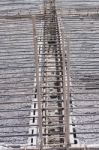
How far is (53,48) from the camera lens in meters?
7.27

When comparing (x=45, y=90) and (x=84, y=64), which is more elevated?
(x=84, y=64)

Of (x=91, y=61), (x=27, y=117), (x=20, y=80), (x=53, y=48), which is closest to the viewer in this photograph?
(x=27, y=117)

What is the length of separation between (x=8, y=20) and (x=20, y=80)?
117 inches

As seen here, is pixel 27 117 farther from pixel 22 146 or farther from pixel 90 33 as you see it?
pixel 90 33

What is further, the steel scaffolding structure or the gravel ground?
the gravel ground

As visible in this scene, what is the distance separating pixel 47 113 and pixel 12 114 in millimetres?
471

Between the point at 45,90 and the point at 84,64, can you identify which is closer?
the point at 45,90

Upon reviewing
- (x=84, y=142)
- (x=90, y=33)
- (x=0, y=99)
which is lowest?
(x=84, y=142)

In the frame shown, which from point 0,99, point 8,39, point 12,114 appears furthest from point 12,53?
point 12,114

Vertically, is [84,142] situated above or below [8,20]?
below

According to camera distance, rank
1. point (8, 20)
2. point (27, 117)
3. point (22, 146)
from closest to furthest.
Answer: point (22, 146) < point (27, 117) < point (8, 20)

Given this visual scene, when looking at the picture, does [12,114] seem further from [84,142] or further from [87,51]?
[87,51]

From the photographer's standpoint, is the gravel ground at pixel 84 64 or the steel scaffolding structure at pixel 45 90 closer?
the steel scaffolding structure at pixel 45 90

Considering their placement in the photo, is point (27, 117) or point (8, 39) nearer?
point (27, 117)
